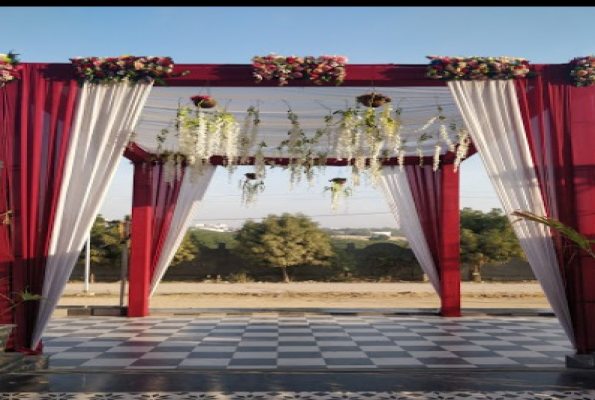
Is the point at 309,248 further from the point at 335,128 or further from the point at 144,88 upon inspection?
the point at 144,88

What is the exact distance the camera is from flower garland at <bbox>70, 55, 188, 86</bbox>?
4.40 meters

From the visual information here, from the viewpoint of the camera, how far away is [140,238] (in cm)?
807

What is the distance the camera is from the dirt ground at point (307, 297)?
12.8m

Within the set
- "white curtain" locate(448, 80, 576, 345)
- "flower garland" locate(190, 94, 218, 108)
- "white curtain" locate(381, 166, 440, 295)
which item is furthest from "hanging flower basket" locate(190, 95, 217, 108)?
"white curtain" locate(381, 166, 440, 295)

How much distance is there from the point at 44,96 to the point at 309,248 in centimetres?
1796

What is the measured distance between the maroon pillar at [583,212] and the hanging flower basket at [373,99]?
156 centimetres

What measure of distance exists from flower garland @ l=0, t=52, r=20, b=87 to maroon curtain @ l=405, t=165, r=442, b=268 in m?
5.46

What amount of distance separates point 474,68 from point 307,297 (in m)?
12.1

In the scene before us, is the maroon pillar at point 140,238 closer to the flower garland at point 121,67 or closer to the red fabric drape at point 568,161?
the flower garland at point 121,67

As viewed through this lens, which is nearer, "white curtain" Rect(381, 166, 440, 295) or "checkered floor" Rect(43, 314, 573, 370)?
"checkered floor" Rect(43, 314, 573, 370)

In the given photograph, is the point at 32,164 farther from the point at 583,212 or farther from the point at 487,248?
the point at 487,248

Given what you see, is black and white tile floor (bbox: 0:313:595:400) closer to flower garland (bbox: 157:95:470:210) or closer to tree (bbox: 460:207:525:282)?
flower garland (bbox: 157:95:470:210)

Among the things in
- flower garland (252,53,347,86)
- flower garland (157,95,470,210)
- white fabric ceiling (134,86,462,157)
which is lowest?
flower garland (157,95,470,210)

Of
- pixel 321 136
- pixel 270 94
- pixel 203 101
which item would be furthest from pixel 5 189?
pixel 321 136
